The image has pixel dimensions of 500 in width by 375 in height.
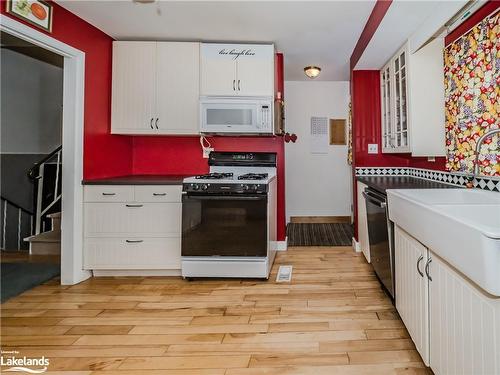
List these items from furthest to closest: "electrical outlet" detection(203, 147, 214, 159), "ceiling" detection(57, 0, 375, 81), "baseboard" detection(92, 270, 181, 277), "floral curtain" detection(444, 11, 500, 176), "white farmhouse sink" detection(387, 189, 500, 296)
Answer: "electrical outlet" detection(203, 147, 214, 159)
"baseboard" detection(92, 270, 181, 277)
"ceiling" detection(57, 0, 375, 81)
"floral curtain" detection(444, 11, 500, 176)
"white farmhouse sink" detection(387, 189, 500, 296)

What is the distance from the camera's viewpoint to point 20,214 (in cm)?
400

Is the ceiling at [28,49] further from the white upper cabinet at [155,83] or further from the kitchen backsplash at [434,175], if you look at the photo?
the kitchen backsplash at [434,175]

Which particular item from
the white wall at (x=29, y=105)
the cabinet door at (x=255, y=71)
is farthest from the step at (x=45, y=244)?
the cabinet door at (x=255, y=71)

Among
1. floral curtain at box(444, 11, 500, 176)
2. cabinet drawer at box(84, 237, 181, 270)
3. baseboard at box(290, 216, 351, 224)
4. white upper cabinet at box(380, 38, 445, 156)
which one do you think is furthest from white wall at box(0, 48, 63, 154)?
floral curtain at box(444, 11, 500, 176)

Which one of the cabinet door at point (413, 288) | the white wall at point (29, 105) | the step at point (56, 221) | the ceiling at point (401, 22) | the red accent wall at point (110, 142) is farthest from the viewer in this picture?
the white wall at point (29, 105)

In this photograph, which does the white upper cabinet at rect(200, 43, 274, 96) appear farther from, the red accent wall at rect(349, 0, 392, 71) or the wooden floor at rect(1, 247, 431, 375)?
the wooden floor at rect(1, 247, 431, 375)

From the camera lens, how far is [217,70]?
301 cm

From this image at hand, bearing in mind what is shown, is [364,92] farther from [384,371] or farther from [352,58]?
[384,371]

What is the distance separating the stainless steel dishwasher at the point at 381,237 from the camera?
1990 millimetres

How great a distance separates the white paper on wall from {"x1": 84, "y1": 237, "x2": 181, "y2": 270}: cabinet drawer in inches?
122

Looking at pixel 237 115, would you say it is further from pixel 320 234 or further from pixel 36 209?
pixel 36 209

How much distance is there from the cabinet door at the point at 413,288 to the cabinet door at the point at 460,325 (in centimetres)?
7

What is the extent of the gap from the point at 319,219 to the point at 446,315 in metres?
3.89

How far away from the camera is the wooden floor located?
5.03 ft
